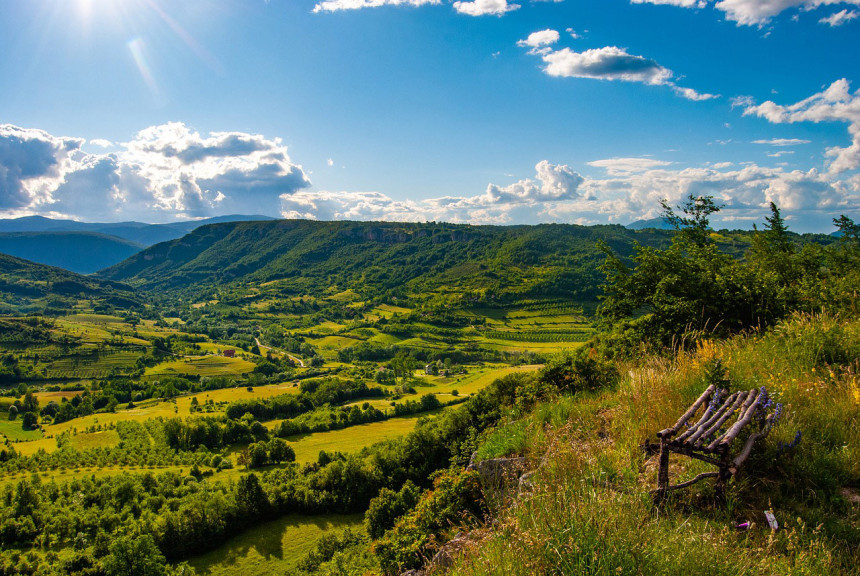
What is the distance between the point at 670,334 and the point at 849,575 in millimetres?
10056

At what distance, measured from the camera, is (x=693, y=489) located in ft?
13.2

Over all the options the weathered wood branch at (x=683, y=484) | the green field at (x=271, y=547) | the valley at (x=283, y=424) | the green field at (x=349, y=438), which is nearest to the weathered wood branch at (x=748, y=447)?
the weathered wood branch at (x=683, y=484)

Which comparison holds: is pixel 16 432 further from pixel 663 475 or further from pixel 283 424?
pixel 663 475

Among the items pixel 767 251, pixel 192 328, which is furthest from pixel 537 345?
pixel 192 328

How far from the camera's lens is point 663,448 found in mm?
3697

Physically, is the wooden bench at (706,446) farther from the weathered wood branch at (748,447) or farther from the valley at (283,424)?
the valley at (283,424)

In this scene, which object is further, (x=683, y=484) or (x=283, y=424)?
(x=283, y=424)

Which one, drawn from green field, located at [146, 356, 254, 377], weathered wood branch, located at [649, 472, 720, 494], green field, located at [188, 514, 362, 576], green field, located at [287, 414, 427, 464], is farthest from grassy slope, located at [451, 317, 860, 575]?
green field, located at [146, 356, 254, 377]

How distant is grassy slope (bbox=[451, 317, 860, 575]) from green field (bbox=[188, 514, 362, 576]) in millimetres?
39964

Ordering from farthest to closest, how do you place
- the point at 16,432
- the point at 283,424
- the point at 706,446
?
the point at 16,432, the point at 283,424, the point at 706,446

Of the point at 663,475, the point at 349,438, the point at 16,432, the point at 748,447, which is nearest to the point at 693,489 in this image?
the point at 663,475

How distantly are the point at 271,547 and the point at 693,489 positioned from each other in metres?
45.7

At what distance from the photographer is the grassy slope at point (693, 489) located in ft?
9.30

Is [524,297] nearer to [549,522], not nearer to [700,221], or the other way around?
[700,221]
